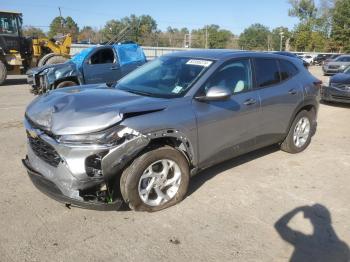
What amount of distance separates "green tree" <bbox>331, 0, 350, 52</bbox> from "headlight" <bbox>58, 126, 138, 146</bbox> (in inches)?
3020

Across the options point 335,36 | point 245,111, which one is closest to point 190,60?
point 245,111

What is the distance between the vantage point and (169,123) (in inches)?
159

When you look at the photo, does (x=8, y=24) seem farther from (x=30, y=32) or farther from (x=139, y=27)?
(x=139, y=27)

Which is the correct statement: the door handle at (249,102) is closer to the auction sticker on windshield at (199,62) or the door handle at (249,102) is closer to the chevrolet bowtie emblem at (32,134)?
the auction sticker on windshield at (199,62)

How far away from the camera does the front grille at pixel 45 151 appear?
12.4 ft

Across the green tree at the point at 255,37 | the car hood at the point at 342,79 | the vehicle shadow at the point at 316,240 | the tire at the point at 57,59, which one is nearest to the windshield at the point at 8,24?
the tire at the point at 57,59

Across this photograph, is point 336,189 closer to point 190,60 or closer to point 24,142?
point 190,60

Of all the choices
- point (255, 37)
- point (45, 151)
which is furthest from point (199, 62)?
point (255, 37)

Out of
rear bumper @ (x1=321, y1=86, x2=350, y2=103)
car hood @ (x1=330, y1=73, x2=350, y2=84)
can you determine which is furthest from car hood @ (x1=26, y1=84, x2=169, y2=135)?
car hood @ (x1=330, y1=73, x2=350, y2=84)

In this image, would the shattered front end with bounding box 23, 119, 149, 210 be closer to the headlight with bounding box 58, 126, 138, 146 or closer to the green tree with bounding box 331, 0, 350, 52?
the headlight with bounding box 58, 126, 138, 146

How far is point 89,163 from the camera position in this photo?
11.9 ft

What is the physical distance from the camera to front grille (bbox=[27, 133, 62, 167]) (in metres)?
3.78

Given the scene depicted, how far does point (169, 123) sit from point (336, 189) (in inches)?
99.5

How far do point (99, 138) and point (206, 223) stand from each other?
1411 mm
